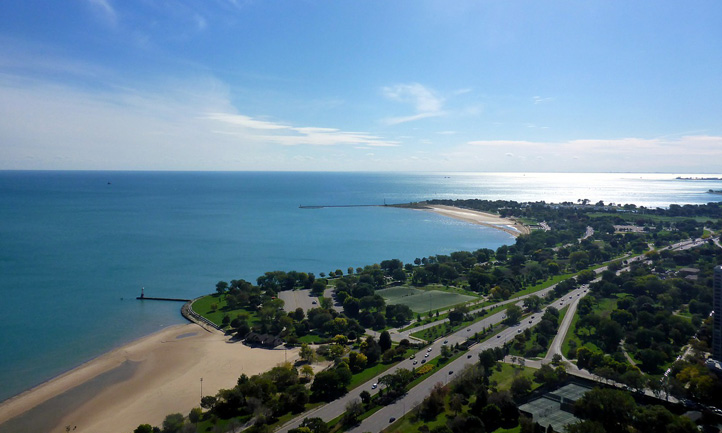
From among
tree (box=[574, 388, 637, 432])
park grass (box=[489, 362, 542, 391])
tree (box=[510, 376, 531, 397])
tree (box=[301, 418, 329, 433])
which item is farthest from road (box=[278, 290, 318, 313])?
tree (box=[574, 388, 637, 432])

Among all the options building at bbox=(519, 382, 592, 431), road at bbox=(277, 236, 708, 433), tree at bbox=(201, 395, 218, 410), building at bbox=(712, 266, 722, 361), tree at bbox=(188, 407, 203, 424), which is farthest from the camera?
building at bbox=(712, 266, 722, 361)

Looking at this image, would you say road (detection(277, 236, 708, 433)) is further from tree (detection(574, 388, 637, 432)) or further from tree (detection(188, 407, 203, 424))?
tree (detection(574, 388, 637, 432))

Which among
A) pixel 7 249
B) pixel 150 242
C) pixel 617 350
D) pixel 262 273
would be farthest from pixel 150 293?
pixel 617 350

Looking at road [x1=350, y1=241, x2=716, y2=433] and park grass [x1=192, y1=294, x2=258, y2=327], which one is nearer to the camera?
road [x1=350, y1=241, x2=716, y2=433]

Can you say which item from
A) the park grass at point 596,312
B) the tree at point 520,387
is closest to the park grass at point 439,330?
the park grass at point 596,312

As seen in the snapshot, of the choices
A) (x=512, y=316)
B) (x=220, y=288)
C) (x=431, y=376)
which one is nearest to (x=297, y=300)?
(x=220, y=288)

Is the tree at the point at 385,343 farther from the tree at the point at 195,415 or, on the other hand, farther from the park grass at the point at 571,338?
the tree at the point at 195,415
